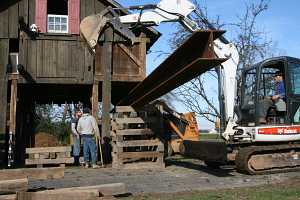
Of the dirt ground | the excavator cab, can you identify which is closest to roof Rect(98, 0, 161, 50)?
the dirt ground

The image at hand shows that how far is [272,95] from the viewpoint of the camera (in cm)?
1311

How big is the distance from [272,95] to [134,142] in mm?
4551

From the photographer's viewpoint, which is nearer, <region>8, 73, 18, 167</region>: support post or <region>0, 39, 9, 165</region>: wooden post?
<region>8, 73, 18, 167</region>: support post

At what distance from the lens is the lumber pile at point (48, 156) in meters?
16.2

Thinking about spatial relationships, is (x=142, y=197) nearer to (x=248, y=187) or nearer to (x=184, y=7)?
(x=248, y=187)

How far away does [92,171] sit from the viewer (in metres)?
14.7

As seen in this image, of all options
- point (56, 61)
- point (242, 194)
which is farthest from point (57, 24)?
point (242, 194)

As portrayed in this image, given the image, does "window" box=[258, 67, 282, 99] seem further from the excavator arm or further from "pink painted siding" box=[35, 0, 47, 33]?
"pink painted siding" box=[35, 0, 47, 33]

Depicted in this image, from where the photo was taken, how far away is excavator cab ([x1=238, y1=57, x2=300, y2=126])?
1283 cm

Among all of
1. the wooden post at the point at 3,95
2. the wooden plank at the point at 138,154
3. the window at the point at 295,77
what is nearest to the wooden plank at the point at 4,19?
the wooden post at the point at 3,95

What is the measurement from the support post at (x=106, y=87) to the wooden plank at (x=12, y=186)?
9963mm

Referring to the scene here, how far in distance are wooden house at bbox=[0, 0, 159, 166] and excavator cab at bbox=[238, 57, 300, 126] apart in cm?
654

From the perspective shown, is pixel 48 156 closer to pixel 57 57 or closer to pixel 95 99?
pixel 95 99

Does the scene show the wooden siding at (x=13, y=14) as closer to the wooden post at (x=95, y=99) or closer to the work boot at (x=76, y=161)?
the wooden post at (x=95, y=99)
